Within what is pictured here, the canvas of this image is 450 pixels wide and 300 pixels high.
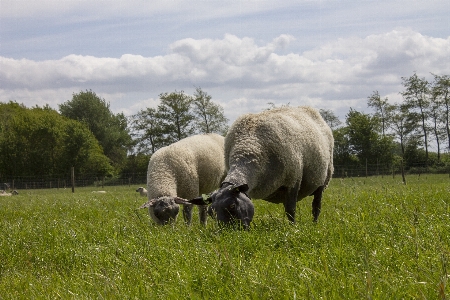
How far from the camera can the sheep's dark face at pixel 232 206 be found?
6.10m

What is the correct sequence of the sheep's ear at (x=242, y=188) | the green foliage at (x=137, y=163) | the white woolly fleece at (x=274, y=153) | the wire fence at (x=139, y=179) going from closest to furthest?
the sheep's ear at (x=242, y=188)
the white woolly fleece at (x=274, y=153)
the wire fence at (x=139, y=179)
the green foliage at (x=137, y=163)

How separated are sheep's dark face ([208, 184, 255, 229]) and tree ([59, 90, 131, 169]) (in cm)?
7150

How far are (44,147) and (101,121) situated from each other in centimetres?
1720

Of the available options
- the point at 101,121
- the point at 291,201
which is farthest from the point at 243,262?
the point at 101,121

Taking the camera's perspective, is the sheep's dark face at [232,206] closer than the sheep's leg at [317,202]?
Yes

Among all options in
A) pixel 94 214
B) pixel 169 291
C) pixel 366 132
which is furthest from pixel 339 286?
pixel 366 132

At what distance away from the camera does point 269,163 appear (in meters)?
7.19

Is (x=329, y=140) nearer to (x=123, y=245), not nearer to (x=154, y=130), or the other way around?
(x=123, y=245)

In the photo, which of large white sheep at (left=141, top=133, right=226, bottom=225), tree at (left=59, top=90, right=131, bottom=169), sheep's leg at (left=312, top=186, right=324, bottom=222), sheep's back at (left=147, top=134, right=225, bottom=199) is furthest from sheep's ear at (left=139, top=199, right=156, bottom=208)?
tree at (left=59, top=90, right=131, bottom=169)

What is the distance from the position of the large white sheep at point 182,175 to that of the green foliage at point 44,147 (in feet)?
177

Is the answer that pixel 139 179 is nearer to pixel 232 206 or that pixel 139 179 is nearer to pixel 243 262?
pixel 232 206

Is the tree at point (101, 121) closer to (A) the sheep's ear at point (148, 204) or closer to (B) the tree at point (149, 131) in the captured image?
(B) the tree at point (149, 131)

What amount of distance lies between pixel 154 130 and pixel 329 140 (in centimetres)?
5473

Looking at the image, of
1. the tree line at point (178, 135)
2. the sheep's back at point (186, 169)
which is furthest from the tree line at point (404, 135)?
the sheep's back at point (186, 169)
